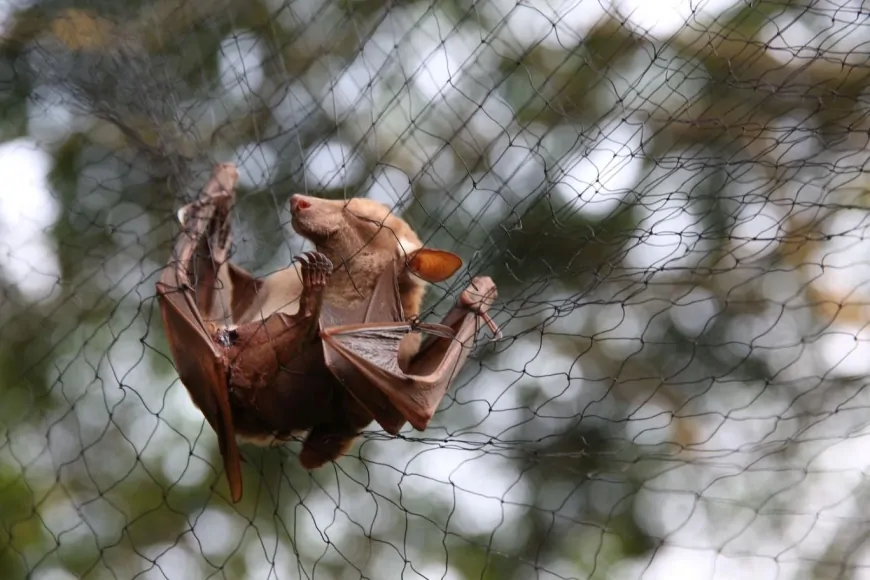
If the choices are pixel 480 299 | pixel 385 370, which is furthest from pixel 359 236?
pixel 385 370

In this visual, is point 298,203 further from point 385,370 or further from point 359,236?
point 385,370

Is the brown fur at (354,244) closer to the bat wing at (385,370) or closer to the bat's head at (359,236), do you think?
the bat's head at (359,236)

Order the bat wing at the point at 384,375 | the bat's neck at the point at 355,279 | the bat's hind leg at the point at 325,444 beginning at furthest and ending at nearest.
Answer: the bat's neck at the point at 355,279
the bat's hind leg at the point at 325,444
the bat wing at the point at 384,375

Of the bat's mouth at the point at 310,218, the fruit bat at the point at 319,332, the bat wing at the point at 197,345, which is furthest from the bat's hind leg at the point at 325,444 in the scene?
the bat's mouth at the point at 310,218

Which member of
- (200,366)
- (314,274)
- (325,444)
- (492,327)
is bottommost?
(325,444)

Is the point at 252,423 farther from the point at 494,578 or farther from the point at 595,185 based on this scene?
the point at 494,578

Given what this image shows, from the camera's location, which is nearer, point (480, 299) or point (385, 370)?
point (385, 370)

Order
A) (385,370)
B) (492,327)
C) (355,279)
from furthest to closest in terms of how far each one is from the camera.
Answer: (355,279) → (492,327) → (385,370)
